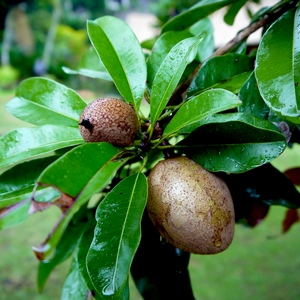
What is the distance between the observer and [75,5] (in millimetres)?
19938

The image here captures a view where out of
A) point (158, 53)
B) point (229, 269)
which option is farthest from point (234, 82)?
point (229, 269)

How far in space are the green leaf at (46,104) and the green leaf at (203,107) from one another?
0.18 m

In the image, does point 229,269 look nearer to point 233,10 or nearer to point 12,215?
point 233,10

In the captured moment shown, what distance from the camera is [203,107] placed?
18.5 inches

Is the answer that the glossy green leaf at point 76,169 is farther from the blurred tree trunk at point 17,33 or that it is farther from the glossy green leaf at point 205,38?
the blurred tree trunk at point 17,33

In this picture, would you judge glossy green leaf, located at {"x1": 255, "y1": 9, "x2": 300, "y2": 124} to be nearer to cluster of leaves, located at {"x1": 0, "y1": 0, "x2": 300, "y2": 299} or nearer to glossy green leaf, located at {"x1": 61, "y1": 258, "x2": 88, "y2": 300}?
cluster of leaves, located at {"x1": 0, "y1": 0, "x2": 300, "y2": 299}

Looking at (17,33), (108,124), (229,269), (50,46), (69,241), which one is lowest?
(50,46)

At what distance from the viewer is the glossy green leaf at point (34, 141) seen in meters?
0.52

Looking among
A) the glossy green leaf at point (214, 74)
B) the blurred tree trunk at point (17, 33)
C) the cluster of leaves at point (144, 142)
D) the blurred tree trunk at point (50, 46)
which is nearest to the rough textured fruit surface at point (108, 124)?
the cluster of leaves at point (144, 142)

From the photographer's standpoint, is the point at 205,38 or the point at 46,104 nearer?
the point at 46,104

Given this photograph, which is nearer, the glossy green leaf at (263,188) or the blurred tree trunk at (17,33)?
the glossy green leaf at (263,188)

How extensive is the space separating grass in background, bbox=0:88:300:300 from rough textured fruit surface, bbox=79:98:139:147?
5.92 feet

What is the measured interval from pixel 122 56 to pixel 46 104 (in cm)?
15

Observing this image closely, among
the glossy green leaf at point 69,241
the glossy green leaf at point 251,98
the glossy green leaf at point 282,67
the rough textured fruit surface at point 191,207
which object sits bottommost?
the glossy green leaf at point 69,241
